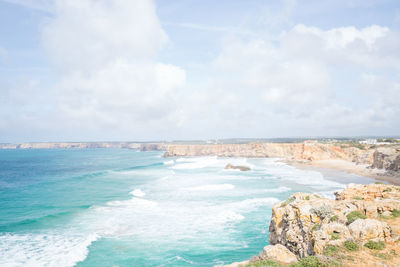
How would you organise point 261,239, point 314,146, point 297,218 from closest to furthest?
point 297,218
point 261,239
point 314,146

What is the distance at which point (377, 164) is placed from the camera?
54.5 metres

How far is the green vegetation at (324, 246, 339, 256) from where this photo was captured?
827cm

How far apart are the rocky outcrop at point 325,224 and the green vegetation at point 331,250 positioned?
0.89 ft

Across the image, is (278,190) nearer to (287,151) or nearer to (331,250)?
(331,250)

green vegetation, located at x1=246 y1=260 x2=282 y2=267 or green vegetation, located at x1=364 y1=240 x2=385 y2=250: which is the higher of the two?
green vegetation, located at x1=364 y1=240 x2=385 y2=250

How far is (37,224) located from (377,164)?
6271cm

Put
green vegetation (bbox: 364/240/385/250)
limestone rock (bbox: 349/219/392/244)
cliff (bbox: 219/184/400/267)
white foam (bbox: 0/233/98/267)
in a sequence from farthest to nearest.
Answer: white foam (bbox: 0/233/98/267)
limestone rock (bbox: 349/219/392/244)
green vegetation (bbox: 364/240/385/250)
cliff (bbox: 219/184/400/267)

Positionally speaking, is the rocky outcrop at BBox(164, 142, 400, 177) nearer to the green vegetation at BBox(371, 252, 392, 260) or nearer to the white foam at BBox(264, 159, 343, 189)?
the white foam at BBox(264, 159, 343, 189)

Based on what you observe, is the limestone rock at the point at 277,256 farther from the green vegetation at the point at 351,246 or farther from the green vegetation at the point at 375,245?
the green vegetation at the point at 375,245

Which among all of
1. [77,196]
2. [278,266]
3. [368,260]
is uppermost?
[368,260]

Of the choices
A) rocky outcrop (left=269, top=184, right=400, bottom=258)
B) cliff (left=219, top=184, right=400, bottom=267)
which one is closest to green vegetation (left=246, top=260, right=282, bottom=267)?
cliff (left=219, top=184, right=400, bottom=267)

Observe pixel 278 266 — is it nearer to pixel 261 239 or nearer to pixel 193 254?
pixel 193 254

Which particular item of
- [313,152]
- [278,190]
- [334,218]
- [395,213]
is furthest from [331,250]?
[313,152]

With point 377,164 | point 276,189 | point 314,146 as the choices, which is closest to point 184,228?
point 276,189
